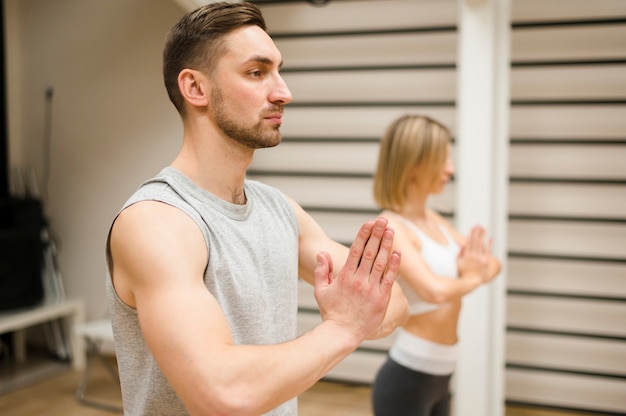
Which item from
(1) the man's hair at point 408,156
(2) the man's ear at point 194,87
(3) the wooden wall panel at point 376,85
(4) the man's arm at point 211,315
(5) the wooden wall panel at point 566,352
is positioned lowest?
(5) the wooden wall panel at point 566,352

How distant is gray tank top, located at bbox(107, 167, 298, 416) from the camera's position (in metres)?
1.22

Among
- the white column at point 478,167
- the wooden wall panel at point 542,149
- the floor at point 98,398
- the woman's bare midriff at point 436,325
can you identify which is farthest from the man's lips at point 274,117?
the floor at point 98,398

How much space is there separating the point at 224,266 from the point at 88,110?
4.40 metres

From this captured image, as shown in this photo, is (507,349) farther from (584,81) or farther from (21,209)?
(21,209)

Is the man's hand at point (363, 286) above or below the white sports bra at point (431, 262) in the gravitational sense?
above

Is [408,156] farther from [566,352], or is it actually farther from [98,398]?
[98,398]

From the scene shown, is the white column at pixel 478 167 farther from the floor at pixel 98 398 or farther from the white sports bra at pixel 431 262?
the white sports bra at pixel 431 262

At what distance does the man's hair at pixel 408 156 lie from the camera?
2.48 meters

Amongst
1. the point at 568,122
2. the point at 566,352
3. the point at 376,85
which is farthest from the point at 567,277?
the point at 376,85

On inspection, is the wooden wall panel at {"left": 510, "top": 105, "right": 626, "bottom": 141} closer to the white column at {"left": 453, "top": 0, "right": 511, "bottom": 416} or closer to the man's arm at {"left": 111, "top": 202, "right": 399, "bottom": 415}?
the white column at {"left": 453, "top": 0, "right": 511, "bottom": 416}

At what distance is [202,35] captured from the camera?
1.32m

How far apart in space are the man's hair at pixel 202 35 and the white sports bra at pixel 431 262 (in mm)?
1232

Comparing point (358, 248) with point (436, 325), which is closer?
point (358, 248)

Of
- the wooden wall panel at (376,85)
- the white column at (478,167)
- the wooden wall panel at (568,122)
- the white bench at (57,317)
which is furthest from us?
the white bench at (57,317)
